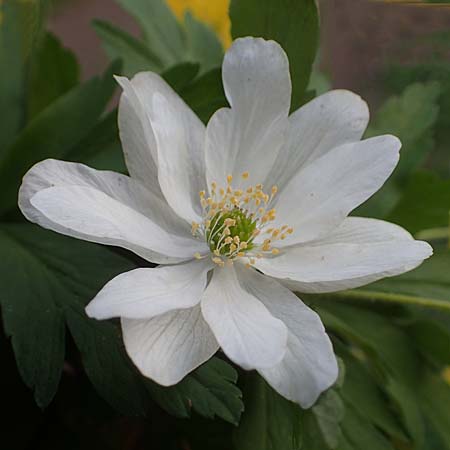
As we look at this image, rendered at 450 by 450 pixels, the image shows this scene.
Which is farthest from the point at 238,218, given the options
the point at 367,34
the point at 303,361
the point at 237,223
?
the point at 367,34

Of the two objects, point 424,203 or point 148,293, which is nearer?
point 148,293

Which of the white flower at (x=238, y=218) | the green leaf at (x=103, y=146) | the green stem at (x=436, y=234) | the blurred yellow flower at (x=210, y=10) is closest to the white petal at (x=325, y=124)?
the white flower at (x=238, y=218)

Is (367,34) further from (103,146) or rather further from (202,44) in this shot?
(103,146)

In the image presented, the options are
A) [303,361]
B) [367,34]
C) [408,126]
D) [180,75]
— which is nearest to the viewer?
[303,361]

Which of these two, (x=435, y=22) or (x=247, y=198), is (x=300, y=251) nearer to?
(x=247, y=198)

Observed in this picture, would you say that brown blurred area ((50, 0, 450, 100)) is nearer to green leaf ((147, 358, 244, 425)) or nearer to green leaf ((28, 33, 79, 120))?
green leaf ((28, 33, 79, 120))

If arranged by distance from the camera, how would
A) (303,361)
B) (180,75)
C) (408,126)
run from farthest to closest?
(408,126) → (180,75) → (303,361)
